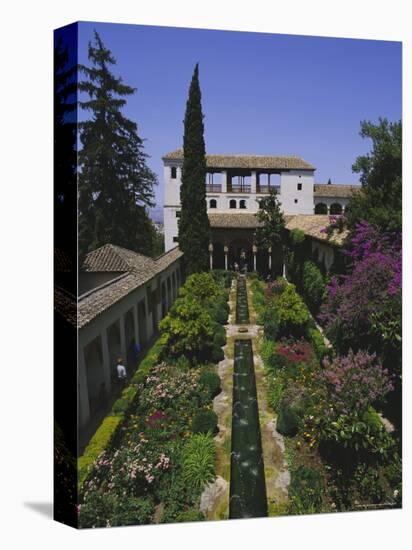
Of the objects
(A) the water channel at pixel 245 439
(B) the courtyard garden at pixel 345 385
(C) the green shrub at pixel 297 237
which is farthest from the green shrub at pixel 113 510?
(C) the green shrub at pixel 297 237

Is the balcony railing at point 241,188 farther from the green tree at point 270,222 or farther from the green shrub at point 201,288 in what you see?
the green shrub at point 201,288

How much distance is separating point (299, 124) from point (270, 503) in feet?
24.3

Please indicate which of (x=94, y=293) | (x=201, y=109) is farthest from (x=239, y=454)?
(x=201, y=109)

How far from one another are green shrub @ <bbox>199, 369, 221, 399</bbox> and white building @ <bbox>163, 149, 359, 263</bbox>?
2.62 meters

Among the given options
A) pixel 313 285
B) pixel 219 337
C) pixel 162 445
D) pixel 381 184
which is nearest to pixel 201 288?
pixel 219 337

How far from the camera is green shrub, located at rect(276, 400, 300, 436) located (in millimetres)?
12523

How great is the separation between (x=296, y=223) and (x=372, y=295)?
2302 mm

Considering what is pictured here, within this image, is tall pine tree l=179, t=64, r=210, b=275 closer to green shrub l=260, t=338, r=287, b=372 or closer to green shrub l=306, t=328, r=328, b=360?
green shrub l=260, t=338, r=287, b=372

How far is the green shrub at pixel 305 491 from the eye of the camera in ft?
38.1

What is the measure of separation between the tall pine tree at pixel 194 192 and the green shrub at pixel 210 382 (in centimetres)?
242

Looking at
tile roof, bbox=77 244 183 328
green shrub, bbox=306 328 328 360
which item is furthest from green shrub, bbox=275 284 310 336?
tile roof, bbox=77 244 183 328

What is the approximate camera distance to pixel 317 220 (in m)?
14.0

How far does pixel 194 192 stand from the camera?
13633mm

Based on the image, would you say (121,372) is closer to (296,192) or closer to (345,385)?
(345,385)
